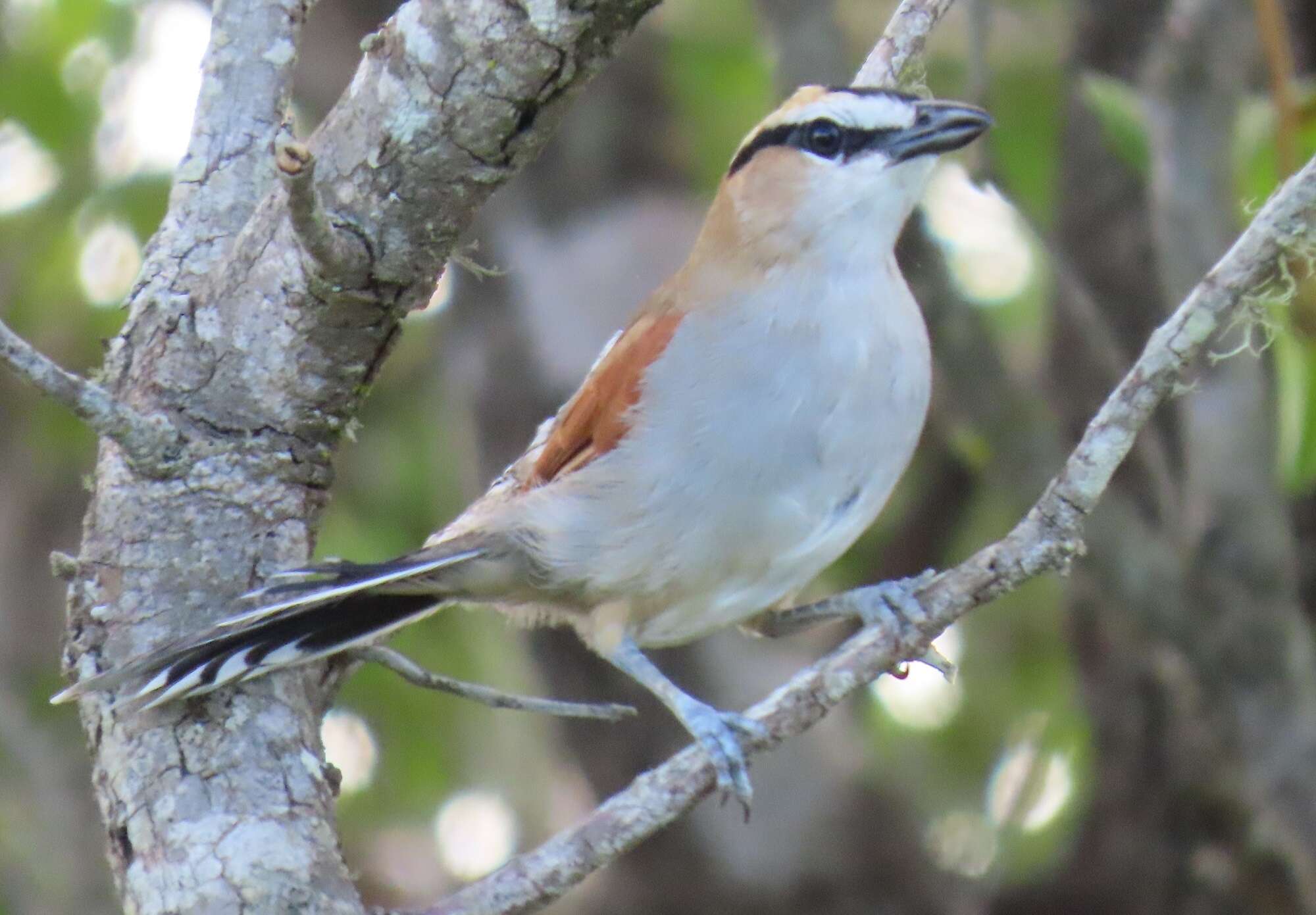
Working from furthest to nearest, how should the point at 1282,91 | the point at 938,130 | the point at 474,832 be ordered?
the point at 474,832 < the point at 1282,91 < the point at 938,130

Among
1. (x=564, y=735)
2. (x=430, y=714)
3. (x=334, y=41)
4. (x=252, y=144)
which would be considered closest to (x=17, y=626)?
(x=430, y=714)

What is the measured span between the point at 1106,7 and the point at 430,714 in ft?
11.0

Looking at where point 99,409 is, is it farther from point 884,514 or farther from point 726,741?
point 884,514

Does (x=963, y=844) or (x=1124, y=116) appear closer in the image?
(x=1124, y=116)

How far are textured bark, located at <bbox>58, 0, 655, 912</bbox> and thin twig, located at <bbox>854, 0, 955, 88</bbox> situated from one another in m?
0.83

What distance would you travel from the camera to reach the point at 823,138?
3424 mm

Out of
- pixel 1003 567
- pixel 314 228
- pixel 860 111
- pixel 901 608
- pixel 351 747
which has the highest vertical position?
pixel 351 747

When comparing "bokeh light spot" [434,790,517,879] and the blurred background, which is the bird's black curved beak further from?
"bokeh light spot" [434,790,517,879]

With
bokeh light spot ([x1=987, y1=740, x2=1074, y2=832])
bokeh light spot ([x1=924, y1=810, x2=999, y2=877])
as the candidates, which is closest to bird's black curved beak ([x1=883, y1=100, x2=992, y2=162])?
bokeh light spot ([x1=987, y1=740, x2=1074, y2=832])

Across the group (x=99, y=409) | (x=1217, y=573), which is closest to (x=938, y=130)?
(x=99, y=409)

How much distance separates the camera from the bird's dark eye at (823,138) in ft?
11.1

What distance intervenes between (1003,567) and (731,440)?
2.76 ft

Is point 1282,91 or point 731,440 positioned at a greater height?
point 1282,91

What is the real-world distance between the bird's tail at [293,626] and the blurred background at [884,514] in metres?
1.88
